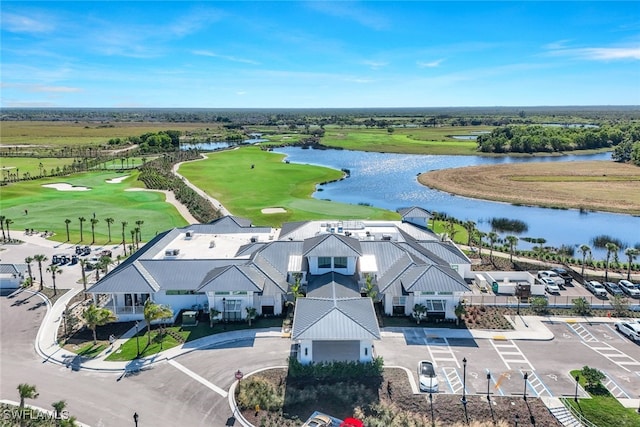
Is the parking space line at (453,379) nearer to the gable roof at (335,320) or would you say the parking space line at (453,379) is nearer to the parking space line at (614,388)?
the gable roof at (335,320)

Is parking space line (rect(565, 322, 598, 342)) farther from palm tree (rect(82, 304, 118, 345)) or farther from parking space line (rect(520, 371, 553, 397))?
palm tree (rect(82, 304, 118, 345))

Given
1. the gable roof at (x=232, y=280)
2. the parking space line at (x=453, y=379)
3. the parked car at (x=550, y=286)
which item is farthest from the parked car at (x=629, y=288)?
the gable roof at (x=232, y=280)

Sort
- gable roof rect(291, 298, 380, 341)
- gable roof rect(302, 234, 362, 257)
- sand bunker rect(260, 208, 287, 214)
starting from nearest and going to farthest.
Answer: gable roof rect(291, 298, 380, 341)
gable roof rect(302, 234, 362, 257)
sand bunker rect(260, 208, 287, 214)

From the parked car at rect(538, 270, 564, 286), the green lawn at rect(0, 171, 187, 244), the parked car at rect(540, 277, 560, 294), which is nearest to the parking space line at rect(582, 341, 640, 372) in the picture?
the parked car at rect(540, 277, 560, 294)

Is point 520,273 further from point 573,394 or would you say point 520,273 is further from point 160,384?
point 160,384

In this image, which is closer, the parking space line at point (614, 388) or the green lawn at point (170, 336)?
the parking space line at point (614, 388)

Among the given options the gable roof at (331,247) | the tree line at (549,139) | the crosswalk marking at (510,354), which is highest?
the tree line at (549,139)
